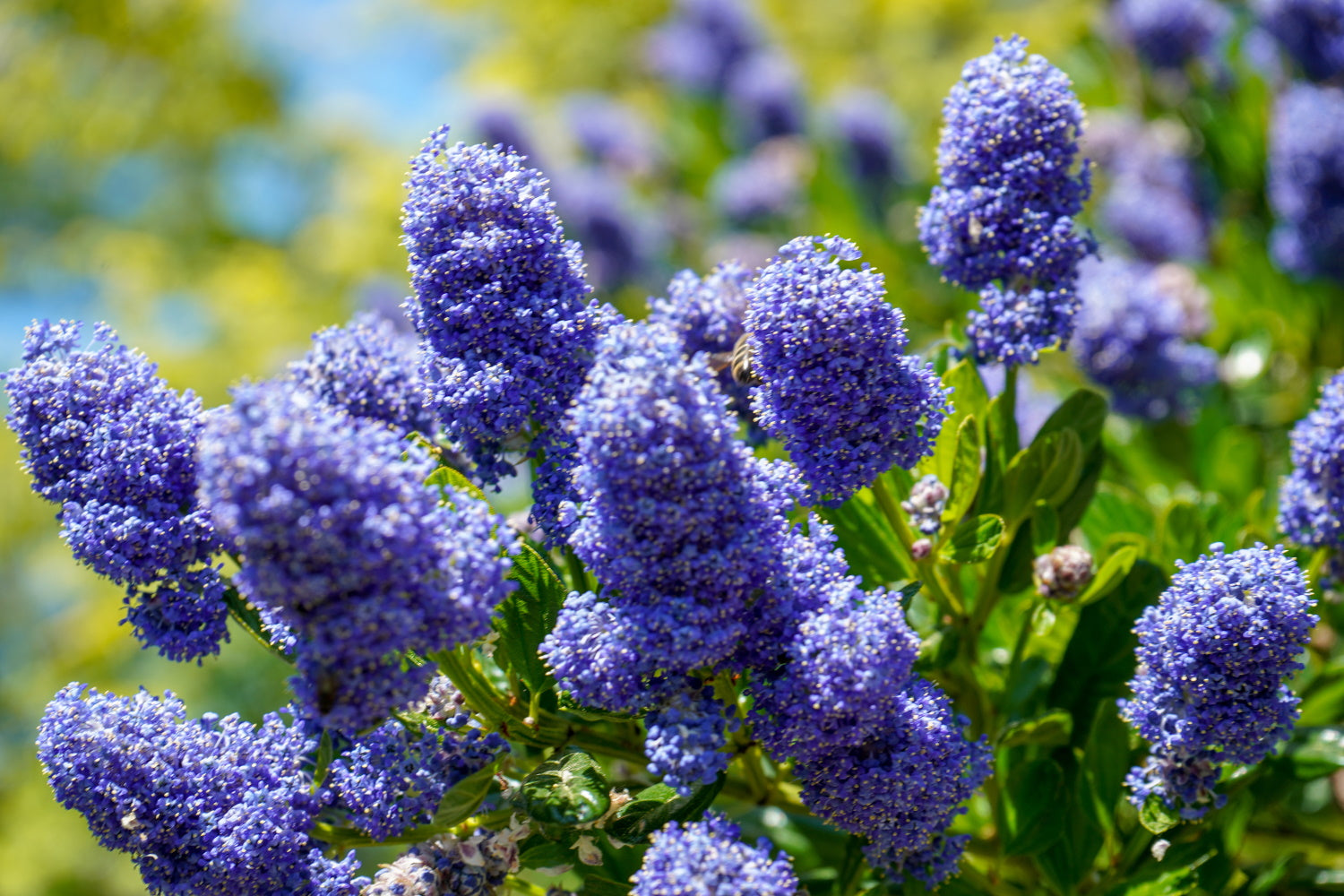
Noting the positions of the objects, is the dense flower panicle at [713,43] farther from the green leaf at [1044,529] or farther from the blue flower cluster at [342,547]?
the blue flower cluster at [342,547]

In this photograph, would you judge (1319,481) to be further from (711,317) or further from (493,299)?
(493,299)

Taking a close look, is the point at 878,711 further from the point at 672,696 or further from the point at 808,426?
the point at 808,426

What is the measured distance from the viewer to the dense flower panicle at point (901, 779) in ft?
4.60

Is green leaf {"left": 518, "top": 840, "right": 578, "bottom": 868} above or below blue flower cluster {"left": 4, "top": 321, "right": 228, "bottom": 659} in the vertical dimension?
below

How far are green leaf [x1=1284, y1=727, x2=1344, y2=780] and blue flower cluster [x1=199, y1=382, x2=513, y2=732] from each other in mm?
1378

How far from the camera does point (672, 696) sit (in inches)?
53.5

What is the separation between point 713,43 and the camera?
17.8 ft

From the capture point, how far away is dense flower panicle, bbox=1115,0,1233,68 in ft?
11.8

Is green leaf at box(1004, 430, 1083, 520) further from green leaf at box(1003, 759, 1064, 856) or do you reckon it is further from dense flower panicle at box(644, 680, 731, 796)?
dense flower panicle at box(644, 680, 731, 796)

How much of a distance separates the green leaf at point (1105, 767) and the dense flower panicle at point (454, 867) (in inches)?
34.3

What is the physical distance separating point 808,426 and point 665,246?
377 cm

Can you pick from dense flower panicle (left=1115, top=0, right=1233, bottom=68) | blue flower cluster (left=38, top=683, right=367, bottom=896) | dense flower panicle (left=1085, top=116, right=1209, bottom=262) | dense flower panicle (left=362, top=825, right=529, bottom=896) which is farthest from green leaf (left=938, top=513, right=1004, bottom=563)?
dense flower panicle (left=1115, top=0, right=1233, bottom=68)

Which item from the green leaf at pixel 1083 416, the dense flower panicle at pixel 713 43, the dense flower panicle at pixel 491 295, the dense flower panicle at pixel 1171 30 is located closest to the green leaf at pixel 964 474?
the green leaf at pixel 1083 416

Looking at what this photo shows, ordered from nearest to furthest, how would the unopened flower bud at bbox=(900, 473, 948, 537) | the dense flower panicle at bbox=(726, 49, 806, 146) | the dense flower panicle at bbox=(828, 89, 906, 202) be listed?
1. the unopened flower bud at bbox=(900, 473, 948, 537)
2. the dense flower panicle at bbox=(828, 89, 906, 202)
3. the dense flower panicle at bbox=(726, 49, 806, 146)
